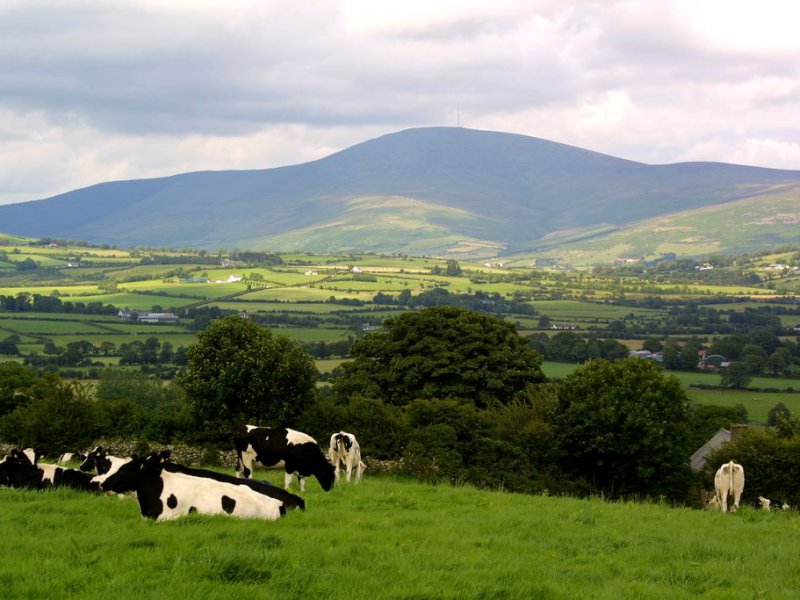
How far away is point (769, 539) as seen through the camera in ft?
67.1

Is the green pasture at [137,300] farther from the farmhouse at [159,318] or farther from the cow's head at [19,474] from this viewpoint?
the cow's head at [19,474]

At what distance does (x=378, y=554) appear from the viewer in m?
14.9

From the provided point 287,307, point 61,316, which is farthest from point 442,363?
point 287,307

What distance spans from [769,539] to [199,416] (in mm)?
25376

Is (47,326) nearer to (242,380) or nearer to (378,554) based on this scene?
(242,380)

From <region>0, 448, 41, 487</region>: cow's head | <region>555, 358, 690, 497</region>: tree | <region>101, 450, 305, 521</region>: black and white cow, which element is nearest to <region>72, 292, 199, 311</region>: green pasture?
<region>555, 358, 690, 497</region>: tree

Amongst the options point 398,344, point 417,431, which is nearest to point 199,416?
point 417,431

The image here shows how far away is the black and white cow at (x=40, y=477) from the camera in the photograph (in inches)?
819

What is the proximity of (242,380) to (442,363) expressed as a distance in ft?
50.2

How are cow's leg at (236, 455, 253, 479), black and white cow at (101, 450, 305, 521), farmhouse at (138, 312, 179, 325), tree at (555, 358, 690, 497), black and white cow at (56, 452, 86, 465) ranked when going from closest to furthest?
black and white cow at (101, 450, 305, 521) → cow's leg at (236, 455, 253, 479) → black and white cow at (56, 452, 86, 465) → tree at (555, 358, 690, 497) → farmhouse at (138, 312, 179, 325)

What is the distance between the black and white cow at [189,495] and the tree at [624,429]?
22.0 metres

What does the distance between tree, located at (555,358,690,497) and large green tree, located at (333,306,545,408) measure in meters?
11.9

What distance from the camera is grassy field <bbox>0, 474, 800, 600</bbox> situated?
1261 centimetres

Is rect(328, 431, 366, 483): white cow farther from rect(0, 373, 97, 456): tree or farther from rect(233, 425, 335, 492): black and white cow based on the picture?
rect(0, 373, 97, 456): tree
